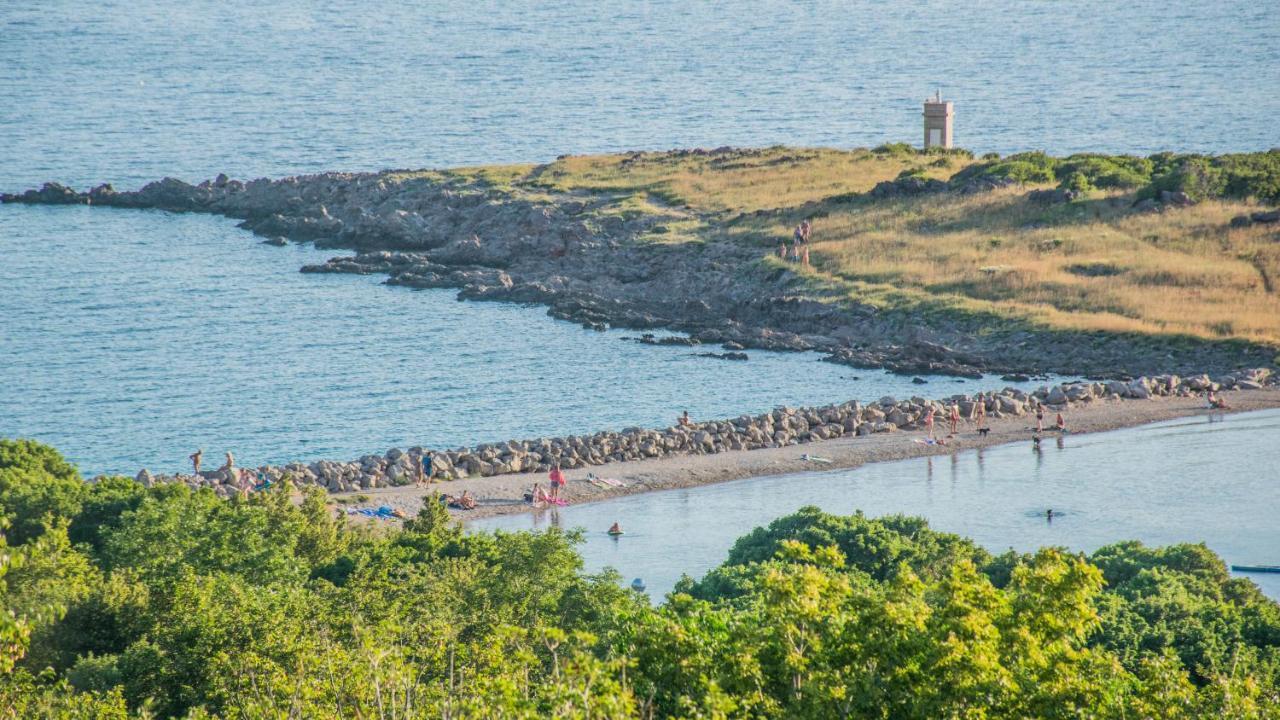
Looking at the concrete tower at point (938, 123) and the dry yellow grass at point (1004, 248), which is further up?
the concrete tower at point (938, 123)

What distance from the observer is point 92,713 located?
2180cm

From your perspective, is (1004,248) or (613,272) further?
(613,272)

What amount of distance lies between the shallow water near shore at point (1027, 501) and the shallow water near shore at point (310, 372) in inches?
448

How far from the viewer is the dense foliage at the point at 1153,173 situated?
86.2 metres

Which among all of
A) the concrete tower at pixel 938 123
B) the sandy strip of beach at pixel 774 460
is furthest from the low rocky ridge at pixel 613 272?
the concrete tower at pixel 938 123

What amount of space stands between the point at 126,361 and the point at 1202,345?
4999cm

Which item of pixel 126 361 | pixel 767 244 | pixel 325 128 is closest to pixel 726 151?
pixel 767 244

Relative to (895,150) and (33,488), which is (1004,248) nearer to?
(895,150)

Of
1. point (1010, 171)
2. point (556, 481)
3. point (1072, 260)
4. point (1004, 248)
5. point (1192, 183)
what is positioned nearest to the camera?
point (556, 481)

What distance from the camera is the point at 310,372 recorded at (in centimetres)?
7444

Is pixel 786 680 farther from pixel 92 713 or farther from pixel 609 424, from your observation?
pixel 609 424

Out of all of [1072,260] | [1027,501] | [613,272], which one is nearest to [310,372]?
[613,272]

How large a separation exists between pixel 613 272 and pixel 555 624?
200ft

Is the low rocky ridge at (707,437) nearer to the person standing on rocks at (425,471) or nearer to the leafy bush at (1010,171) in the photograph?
the person standing on rocks at (425,471)
